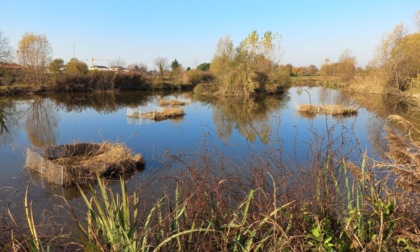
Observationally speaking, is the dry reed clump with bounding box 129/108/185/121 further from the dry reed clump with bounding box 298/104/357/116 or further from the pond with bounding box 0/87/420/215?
the dry reed clump with bounding box 298/104/357/116

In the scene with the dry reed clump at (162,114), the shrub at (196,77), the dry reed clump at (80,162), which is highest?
the shrub at (196,77)

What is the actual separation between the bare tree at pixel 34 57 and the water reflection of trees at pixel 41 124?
13.5 metres

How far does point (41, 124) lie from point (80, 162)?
1023 centimetres

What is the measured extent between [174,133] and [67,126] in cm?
636

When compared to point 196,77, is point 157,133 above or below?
below

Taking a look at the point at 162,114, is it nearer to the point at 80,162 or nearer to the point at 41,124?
the point at 41,124

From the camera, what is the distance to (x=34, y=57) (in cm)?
3741

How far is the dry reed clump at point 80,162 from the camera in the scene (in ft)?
25.0

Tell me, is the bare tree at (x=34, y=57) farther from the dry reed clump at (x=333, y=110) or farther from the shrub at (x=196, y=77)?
the dry reed clump at (x=333, y=110)

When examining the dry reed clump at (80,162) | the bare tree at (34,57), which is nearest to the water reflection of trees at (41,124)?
the dry reed clump at (80,162)

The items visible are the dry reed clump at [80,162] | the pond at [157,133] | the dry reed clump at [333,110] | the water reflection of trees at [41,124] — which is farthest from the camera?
the dry reed clump at [333,110]

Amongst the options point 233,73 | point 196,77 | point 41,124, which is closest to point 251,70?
point 233,73

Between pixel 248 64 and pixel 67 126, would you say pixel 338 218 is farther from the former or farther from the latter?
pixel 248 64

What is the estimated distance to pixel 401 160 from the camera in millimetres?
2760
